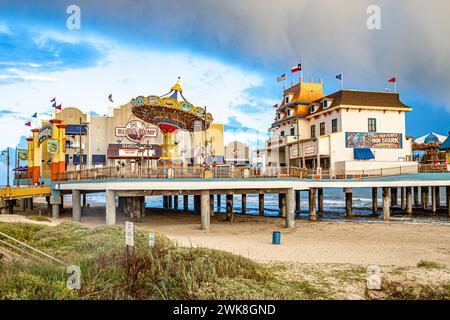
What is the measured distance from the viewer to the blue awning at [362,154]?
41781 millimetres

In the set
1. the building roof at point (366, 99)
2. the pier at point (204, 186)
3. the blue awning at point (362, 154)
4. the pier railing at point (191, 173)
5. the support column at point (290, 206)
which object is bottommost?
the support column at point (290, 206)

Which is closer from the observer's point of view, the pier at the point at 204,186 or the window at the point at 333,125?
the pier at the point at 204,186

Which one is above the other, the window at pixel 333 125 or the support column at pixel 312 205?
the window at pixel 333 125

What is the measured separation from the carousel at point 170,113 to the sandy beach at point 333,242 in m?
8.67

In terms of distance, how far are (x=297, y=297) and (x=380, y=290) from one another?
3.21 meters

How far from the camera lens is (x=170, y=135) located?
3600cm

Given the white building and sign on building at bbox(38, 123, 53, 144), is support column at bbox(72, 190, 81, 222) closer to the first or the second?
sign on building at bbox(38, 123, 53, 144)

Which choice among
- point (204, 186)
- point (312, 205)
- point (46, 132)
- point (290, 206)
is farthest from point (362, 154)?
point (46, 132)

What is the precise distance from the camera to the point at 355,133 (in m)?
42.4

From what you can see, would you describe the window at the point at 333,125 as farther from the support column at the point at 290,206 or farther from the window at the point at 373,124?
the support column at the point at 290,206

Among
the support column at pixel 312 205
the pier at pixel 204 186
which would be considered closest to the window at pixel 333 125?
the pier at pixel 204 186

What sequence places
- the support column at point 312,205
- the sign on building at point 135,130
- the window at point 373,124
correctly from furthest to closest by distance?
the sign on building at point 135,130 → the window at point 373,124 → the support column at point 312,205
